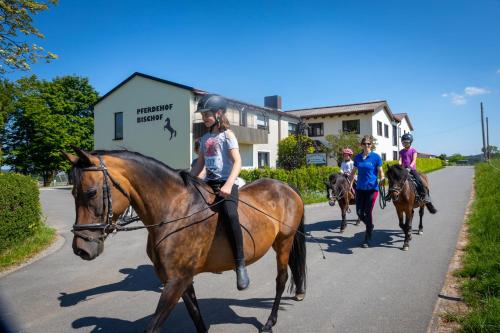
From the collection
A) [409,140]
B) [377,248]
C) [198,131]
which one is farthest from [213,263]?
[198,131]

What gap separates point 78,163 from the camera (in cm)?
253

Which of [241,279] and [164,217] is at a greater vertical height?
[164,217]

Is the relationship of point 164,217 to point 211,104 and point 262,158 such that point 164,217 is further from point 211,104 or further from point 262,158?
point 262,158

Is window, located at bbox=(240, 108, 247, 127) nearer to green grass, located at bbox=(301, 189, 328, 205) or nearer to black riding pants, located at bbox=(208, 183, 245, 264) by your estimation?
green grass, located at bbox=(301, 189, 328, 205)

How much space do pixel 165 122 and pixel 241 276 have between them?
22.4 meters

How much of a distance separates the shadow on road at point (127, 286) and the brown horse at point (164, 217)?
85.5 inches

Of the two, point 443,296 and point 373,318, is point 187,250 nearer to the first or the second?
point 373,318

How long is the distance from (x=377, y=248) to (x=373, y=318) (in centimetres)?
356

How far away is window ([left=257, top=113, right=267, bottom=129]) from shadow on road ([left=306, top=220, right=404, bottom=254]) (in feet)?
68.4

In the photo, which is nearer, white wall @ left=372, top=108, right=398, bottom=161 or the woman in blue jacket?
the woman in blue jacket

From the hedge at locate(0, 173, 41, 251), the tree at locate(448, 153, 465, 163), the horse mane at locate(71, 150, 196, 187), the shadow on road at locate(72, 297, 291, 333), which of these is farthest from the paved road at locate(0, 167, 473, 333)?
the tree at locate(448, 153, 465, 163)

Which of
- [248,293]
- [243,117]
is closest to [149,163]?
[248,293]

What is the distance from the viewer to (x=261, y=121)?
30359mm

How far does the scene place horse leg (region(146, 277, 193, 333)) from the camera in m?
2.54
